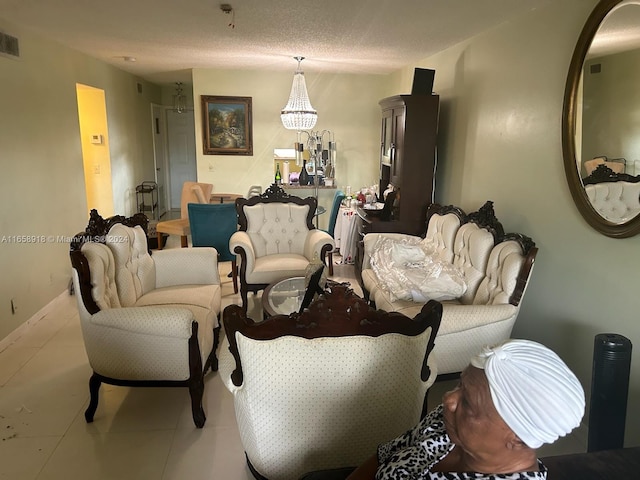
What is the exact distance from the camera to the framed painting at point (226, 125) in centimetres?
635

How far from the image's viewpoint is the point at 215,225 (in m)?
4.48

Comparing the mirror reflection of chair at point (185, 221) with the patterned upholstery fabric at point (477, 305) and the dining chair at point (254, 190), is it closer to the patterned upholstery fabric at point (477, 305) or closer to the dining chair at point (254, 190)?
the dining chair at point (254, 190)

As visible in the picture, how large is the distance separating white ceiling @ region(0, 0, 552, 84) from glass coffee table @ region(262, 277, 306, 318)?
1.93 metres

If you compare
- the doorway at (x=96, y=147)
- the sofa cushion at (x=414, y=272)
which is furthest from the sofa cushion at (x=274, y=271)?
the doorway at (x=96, y=147)

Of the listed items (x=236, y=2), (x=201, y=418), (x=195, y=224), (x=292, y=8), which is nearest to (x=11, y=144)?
(x=195, y=224)

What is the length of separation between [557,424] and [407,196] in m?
3.62

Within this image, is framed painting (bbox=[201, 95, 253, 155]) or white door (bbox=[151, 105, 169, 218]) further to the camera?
white door (bbox=[151, 105, 169, 218])

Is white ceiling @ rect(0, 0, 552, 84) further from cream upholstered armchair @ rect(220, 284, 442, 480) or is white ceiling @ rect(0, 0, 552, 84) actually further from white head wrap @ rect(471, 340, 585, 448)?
white head wrap @ rect(471, 340, 585, 448)

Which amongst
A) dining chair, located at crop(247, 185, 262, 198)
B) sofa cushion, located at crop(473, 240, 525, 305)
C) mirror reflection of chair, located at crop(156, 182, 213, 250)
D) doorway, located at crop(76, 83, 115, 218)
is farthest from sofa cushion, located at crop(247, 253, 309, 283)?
doorway, located at crop(76, 83, 115, 218)

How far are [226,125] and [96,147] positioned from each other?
174 centimetres

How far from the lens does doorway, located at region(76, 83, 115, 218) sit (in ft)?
19.1

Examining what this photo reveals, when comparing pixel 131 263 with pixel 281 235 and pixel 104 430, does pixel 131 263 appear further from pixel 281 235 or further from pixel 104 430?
pixel 281 235

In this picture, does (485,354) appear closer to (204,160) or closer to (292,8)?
(292,8)

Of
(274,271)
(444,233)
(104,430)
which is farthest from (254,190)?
(104,430)
